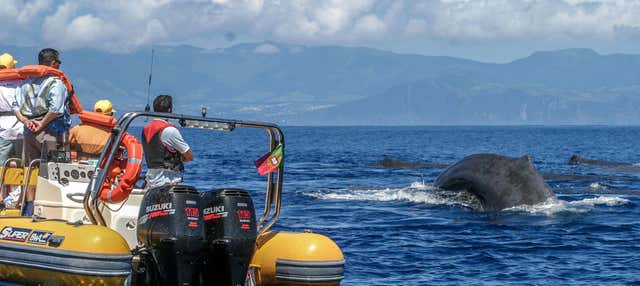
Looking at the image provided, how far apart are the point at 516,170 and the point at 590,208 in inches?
99.8

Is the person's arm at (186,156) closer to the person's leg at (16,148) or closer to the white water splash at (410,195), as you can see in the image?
the person's leg at (16,148)

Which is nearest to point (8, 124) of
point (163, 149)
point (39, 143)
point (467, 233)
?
point (39, 143)

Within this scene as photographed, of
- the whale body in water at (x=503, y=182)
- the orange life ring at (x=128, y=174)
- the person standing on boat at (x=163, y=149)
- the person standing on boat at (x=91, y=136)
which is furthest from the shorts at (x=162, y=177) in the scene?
the whale body in water at (x=503, y=182)

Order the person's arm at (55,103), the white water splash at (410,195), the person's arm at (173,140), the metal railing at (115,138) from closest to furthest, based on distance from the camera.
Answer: the metal railing at (115,138)
the person's arm at (173,140)
the person's arm at (55,103)
the white water splash at (410,195)

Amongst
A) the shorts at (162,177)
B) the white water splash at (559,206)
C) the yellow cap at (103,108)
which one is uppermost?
the yellow cap at (103,108)

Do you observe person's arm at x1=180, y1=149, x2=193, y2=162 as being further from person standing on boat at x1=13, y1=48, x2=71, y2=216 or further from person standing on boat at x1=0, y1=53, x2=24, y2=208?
person standing on boat at x1=0, y1=53, x2=24, y2=208

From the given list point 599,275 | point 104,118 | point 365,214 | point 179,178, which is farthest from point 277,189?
point 365,214

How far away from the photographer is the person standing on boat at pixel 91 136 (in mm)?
13133

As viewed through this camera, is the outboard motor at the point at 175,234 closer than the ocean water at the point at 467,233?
Yes

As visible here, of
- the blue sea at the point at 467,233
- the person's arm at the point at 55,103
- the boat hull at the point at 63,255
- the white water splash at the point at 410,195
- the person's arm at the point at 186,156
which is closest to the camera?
the boat hull at the point at 63,255

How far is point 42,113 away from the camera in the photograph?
13.7m

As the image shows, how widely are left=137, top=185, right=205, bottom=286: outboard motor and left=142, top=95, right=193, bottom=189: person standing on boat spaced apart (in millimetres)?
848

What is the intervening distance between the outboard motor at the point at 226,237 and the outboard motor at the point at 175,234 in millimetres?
150

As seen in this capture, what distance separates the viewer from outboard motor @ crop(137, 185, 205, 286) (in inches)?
412
